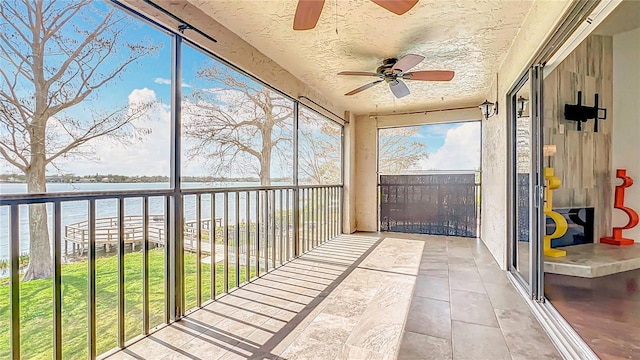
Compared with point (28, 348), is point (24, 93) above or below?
above

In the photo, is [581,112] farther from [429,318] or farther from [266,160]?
[266,160]

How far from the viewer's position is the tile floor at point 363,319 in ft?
A: 5.84

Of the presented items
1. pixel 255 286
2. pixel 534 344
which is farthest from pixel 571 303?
pixel 255 286

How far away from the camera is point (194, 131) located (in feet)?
9.80

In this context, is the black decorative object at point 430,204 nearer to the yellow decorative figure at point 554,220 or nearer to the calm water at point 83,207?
the yellow decorative figure at point 554,220

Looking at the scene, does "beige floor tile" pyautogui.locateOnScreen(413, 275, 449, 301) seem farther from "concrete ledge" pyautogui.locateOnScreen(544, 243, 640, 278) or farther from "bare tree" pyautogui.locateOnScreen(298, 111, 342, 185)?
"bare tree" pyautogui.locateOnScreen(298, 111, 342, 185)

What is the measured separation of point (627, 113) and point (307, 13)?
14.9 feet

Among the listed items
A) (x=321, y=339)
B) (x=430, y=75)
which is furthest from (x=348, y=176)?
(x=321, y=339)

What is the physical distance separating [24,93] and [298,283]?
7.96 feet

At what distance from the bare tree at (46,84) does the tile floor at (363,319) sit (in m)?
1.07

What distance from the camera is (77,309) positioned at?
1899mm

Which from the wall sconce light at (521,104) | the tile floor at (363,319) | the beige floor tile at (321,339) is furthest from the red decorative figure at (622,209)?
the beige floor tile at (321,339)

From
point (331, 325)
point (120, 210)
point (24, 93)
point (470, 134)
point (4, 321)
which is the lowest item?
point (331, 325)

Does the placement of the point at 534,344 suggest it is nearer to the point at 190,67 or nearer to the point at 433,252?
the point at 433,252
